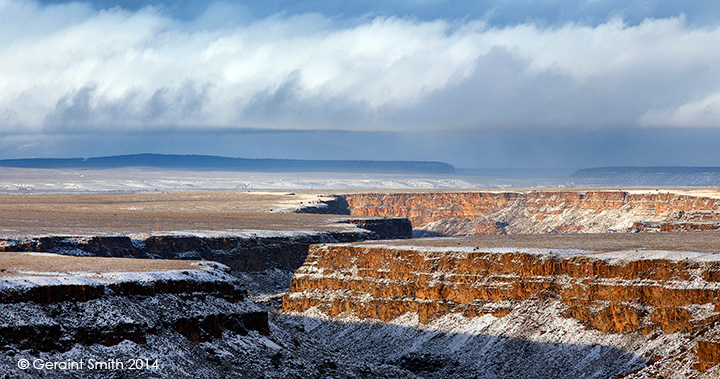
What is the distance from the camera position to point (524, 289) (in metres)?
80.8

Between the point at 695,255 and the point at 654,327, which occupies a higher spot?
the point at 695,255

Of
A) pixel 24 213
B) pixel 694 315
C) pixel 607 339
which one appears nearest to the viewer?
pixel 694 315

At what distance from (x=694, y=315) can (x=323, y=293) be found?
130 ft

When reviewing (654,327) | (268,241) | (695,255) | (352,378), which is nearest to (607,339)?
(654,327)

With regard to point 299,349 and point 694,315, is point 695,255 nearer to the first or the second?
point 694,315

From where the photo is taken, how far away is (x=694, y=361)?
61.9m

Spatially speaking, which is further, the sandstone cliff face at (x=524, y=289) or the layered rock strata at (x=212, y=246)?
the layered rock strata at (x=212, y=246)

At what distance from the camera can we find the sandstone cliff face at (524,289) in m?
67.1

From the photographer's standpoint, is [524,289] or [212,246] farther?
[212,246]

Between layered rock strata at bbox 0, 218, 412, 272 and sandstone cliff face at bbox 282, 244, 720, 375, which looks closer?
sandstone cliff face at bbox 282, 244, 720, 375

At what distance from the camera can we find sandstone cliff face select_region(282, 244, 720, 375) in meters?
67.1

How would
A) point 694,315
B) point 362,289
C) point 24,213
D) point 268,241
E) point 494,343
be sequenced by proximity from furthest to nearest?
point 24,213
point 268,241
point 362,289
point 494,343
point 694,315

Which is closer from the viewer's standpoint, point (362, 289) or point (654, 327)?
point (654, 327)

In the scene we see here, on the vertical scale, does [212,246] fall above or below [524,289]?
below
